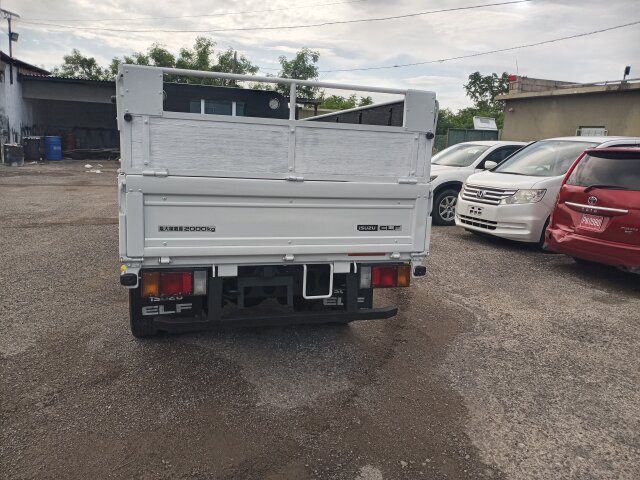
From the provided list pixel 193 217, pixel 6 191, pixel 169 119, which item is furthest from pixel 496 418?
pixel 6 191

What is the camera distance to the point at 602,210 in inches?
242

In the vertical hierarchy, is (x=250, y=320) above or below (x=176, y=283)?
below

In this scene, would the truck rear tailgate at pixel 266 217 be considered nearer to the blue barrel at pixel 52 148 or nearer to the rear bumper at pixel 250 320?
the rear bumper at pixel 250 320

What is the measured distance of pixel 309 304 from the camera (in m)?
4.11

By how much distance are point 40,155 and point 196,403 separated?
24.8m

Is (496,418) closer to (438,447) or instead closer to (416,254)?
(438,447)

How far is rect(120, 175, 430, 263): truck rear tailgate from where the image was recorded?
3207 millimetres

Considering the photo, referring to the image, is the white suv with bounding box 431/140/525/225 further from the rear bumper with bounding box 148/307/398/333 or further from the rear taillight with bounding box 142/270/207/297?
the rear taillight with bounding box 142/270/207/297

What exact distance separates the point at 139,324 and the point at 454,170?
771cm

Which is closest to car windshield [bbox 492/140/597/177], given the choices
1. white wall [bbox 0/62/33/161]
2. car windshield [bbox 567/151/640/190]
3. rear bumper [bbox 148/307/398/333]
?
car windshield [bbox 567/151/640/190]

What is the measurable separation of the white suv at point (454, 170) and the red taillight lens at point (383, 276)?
6041mm

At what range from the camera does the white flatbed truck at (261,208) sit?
3.19 metres

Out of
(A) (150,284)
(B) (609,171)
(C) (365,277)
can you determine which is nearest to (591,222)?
(B) (609,171)

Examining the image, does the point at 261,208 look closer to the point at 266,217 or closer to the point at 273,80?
the point at 266,217
